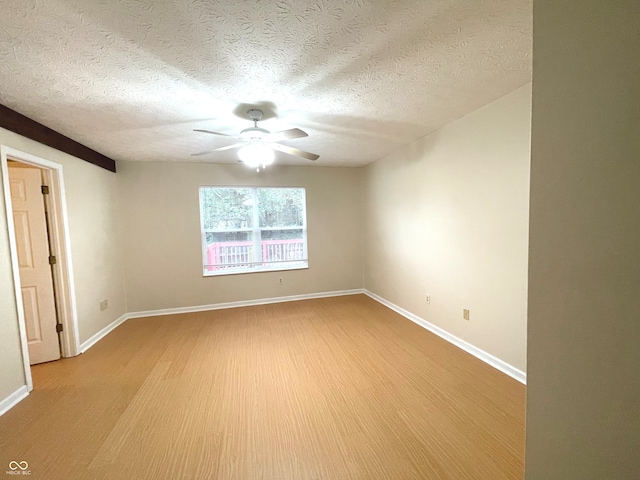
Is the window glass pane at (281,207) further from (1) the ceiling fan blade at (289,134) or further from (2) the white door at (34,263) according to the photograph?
(2) the white door at (34,263)

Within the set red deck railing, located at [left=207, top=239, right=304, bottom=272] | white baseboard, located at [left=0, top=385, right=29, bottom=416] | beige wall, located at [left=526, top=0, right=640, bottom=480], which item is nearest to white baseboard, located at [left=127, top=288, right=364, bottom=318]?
red deck railing, located at [left=207, top=239, right=304, bottom=272]

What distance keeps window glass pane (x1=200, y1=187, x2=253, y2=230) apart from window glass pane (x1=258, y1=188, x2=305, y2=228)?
0.22 m

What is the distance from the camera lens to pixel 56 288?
270 centimetres

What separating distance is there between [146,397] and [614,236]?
2.89 metres

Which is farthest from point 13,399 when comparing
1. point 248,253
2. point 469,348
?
point 469,348

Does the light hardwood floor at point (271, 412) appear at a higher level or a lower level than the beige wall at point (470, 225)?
lower

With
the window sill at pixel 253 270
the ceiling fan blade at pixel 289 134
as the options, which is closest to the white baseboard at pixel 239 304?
the window sill at pixel 253 270

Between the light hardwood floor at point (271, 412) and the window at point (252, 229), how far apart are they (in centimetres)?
154

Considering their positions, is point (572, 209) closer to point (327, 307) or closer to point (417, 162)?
point (417, 162)

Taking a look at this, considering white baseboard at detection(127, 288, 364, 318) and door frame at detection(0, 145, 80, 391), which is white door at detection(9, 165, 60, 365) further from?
white baseboard at detection(127, 288, 364, 318)

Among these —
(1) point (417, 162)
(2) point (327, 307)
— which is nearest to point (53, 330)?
(2) point (327, 307)

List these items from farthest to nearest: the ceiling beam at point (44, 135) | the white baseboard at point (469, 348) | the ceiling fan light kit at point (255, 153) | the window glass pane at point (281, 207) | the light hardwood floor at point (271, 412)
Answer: the window glass pane at point (281, 207) < the ceiling fan light kit at point (255, 153) < the white baseboard at point (469, 348) < the ceiling beam at point (44, 135) < the light hardwood floor at point (271, 412)

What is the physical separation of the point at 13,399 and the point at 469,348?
402 cm

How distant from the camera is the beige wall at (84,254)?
6.57 feet
